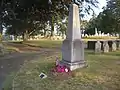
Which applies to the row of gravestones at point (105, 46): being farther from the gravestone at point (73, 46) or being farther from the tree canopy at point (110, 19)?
the tree canopy at point (110, 19)

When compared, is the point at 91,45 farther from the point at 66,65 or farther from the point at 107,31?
the point at 107,31

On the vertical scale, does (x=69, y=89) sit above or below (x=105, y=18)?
below

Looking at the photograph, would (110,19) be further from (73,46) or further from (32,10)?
(73,46)

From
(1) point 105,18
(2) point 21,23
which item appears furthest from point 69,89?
(1) point 105,18

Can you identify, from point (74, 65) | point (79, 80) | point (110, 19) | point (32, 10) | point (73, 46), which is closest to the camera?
point (79, 80)

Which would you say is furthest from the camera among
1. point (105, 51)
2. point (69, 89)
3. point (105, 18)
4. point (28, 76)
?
point (105, 18)

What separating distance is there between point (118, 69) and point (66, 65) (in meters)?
1.87

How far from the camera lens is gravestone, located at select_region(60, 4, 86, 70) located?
953 cm

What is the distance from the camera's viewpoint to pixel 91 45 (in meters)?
22.2

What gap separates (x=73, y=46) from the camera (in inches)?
380

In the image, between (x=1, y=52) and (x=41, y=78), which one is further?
(x=1, y=52)

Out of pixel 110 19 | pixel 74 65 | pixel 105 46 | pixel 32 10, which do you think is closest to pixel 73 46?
pixel 74 65

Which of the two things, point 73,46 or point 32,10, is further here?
point 32,10

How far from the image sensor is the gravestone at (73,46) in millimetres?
9531
